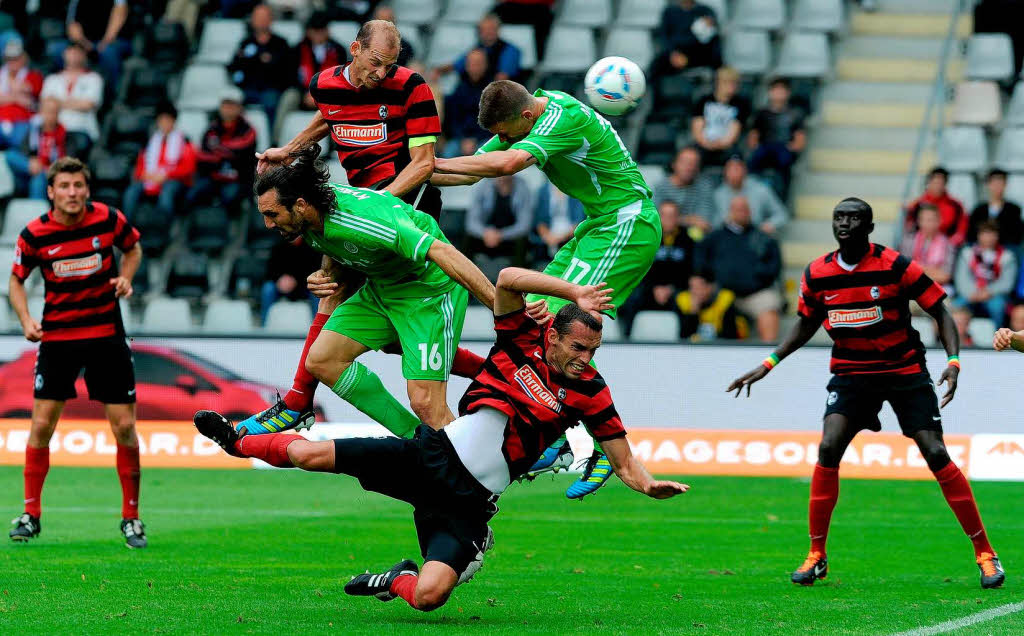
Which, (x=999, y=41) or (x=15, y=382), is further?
(x=999, y=41)

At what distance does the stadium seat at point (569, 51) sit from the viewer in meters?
20.0

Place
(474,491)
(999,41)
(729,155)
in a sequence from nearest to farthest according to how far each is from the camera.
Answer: (474,491)
(729,155)
(999,41)

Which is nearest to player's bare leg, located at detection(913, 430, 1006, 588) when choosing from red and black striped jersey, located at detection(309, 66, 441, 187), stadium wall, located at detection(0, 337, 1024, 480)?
red and black striped jersey, located at detection(309, 66, 441, 187)

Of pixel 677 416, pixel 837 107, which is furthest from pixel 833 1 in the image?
pixel 677 416

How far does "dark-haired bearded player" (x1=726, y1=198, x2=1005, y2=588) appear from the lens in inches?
361

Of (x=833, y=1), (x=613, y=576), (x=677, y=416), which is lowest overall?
(x=677, y=416)

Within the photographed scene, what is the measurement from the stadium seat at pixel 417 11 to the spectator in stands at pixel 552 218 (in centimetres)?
470

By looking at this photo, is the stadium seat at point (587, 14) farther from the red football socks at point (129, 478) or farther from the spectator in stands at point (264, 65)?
the red football socks at point (129, 478)

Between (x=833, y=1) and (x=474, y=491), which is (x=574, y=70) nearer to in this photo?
(x=833, y=1)

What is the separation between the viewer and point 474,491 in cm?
793

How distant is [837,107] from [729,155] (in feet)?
9.82

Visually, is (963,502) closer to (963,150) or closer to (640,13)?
(963,150)

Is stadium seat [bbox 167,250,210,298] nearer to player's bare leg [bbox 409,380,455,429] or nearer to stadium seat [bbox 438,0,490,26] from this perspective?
stadium seat [bbox 438,0,490,26]

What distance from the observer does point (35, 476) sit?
35.1 feet
